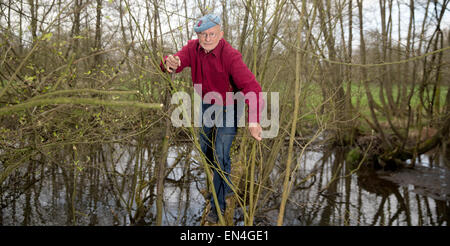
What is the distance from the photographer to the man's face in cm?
255

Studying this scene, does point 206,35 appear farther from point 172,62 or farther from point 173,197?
point 173,197

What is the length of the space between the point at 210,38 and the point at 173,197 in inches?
168

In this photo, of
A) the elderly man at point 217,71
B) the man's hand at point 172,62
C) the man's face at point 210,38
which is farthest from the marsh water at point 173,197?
the man's hand at point 172,62

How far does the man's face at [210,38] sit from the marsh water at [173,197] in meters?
2.33

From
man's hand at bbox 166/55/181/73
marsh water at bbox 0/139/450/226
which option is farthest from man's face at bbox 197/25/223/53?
marsh water at bbox 0/139/450/226

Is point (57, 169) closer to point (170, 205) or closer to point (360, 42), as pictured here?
point (170, 205)

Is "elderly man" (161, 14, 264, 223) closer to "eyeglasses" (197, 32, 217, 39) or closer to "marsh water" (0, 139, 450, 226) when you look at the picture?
"eyeglasses" (197, 32, 217, 39)

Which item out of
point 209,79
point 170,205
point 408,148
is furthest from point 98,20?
point 408,148

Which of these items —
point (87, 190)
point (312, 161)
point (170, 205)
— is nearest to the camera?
point (170, 205)

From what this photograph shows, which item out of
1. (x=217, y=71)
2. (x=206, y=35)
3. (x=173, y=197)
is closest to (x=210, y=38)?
(x=206, y=35)

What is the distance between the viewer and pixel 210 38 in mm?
2572
